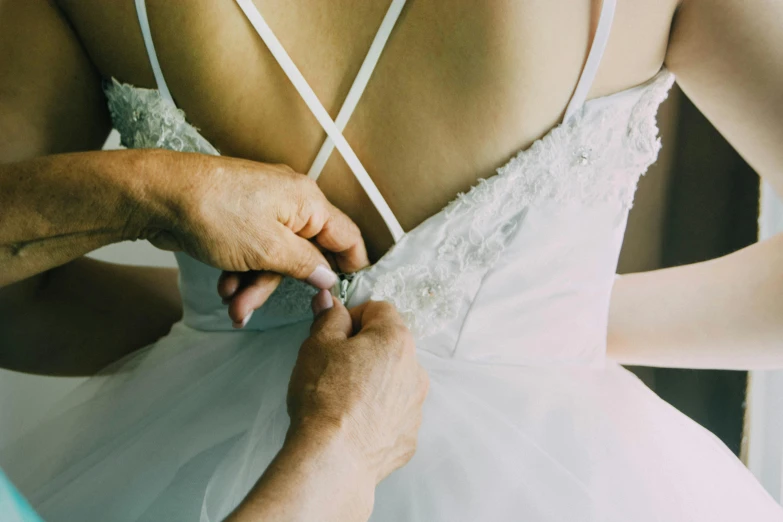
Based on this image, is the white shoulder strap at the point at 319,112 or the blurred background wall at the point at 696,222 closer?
the white shoulder strap at the point at 319,112

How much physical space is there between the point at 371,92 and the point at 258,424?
1.18 feet

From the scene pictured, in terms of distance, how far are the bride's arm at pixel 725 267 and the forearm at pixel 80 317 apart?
730 millimetres

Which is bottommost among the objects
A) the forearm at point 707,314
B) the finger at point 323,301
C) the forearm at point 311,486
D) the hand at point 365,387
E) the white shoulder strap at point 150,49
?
the forearm at point 311,486

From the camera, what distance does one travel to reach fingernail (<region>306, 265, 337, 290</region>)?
56cm

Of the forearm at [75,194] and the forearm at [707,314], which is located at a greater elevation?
the forearm at [707,314]

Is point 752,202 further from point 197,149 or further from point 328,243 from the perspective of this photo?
point 197,149

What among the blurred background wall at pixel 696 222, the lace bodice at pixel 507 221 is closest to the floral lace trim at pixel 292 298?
the lace bodice at pixel 507 221

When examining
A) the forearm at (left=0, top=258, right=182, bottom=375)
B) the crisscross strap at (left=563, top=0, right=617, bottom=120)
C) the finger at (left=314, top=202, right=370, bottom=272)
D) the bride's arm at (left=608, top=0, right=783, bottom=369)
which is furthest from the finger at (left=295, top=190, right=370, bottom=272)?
the forearm at (left=0, top=258, right=182, bottom=375)

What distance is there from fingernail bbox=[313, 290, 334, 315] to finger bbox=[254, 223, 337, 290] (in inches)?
0.7

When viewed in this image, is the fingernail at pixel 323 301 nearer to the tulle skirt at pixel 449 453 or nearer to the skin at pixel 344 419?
the skin at pixel 344 419

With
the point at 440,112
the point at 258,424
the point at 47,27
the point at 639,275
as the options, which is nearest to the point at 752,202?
the point at 639,275

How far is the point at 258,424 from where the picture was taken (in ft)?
1.98

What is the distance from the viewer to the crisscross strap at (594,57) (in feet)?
1.56

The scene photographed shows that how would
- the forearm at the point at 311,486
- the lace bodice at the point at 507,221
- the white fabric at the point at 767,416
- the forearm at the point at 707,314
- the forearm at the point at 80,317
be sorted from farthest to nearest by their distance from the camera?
the white fabric at the point at 767,416, the forearm at the point at 80,317, the forearm at the point at 707,314, the lace bodice at the point at 507,221, the forearm at the point at 311,486
